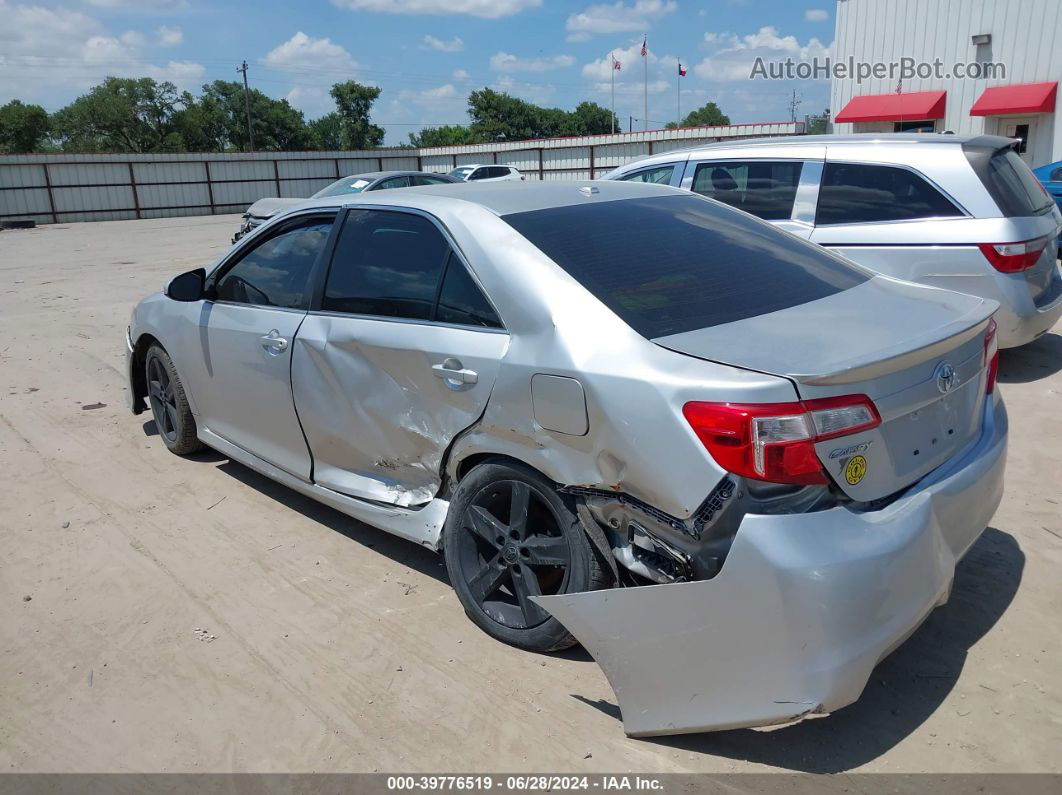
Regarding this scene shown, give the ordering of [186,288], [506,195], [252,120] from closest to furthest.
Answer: [506,195]
[186,288]
[252,120]

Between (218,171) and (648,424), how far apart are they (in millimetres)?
36541

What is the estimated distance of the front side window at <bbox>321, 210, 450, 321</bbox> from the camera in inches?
131

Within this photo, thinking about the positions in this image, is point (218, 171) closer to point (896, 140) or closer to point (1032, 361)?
point (896, 140)

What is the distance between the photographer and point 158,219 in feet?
109

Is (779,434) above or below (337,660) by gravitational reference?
above

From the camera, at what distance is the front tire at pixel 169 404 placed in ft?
16.3

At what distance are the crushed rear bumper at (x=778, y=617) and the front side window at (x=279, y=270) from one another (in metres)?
2.23

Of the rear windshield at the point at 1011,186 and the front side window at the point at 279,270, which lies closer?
the front side window at the point at 279,270

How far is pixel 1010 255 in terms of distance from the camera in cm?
570

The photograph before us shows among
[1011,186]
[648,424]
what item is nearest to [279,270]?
[648,424]

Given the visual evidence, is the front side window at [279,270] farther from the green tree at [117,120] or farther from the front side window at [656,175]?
the green tree at [117,120]

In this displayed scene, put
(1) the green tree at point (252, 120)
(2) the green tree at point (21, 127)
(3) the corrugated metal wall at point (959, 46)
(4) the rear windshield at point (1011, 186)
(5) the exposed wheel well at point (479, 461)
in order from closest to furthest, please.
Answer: (5) the exposed wheel well at point (479, 461), (4) the rear windshield at point (1011, 186), (3) the corrugated metal wall at point (959, 46), (2) the green tree at point (21, 127), (1) the green tree at point (252, 120)

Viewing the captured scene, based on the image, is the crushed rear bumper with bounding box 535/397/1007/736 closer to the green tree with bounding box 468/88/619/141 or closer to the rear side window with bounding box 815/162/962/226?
the rear side window with bounding box 815/162/962/226

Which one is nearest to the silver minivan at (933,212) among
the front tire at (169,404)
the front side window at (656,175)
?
the front side window at (656,175)
